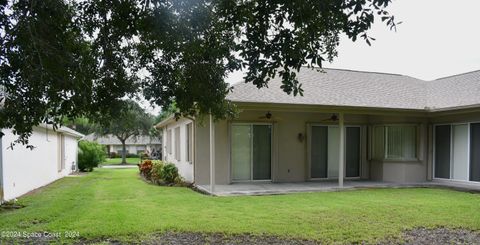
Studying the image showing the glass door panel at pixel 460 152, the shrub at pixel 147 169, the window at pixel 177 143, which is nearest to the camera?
the glass door panel at pixel 460 152

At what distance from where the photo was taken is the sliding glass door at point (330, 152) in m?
14.8

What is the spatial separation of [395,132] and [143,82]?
11.2 meters

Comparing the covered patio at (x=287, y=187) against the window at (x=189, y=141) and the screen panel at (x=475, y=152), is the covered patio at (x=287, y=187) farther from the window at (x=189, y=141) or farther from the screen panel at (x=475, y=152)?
the window at (x=189, y=141)

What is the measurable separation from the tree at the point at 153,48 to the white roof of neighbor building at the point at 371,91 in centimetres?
583

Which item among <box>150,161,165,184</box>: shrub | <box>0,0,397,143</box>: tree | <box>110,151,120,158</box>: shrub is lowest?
<box>110,151,120,158</box>: shrub

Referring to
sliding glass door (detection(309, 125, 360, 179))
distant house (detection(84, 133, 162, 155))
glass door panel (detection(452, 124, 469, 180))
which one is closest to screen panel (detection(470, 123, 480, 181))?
glass door panel (detection(452, 124, 469, 180))

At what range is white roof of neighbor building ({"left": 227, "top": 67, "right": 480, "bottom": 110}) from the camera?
42.4ft

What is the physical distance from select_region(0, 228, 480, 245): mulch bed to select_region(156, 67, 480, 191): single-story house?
5828 millimetres

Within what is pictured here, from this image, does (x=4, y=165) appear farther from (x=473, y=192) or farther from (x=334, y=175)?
(x=473, y=192)

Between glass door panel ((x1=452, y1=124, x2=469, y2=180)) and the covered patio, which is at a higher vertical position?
glass door panel ((x1=452, y1=124, x2=469, y2=180))

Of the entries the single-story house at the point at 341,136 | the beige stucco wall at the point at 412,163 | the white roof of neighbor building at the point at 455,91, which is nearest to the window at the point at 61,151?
the single-story house at the point at 341,136

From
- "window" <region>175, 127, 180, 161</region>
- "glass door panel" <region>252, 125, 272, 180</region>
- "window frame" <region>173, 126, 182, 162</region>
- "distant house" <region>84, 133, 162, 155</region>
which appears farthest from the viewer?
"distant house" <region>84, 133, 162, 155</region>

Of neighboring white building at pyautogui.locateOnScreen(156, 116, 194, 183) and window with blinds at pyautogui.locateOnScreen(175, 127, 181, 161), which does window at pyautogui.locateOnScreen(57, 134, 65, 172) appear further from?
window with blinds at pyautogui.locateOnScreen(175, 127, 181, 161)

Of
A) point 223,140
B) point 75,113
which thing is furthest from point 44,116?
point 223,140
